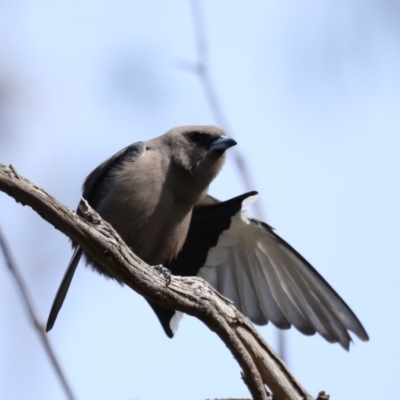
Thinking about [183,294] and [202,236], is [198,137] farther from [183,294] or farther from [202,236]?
[183,294]

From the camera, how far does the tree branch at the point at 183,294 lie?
169 inches

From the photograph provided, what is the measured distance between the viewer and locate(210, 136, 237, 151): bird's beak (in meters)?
6.71

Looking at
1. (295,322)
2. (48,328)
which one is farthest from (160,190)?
(295,322)

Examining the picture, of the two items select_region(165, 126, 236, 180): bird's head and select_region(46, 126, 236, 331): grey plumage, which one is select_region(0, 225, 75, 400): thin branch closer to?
select_region(46, 126, 236, 331): grey plumage

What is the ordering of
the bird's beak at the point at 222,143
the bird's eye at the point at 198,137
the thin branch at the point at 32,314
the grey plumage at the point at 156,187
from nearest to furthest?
the thin branch at the point at 32,314, the grey plumage at the point at 156,187, the bird's beak at the point at 222,143, the bird's eye at the point at 198,137

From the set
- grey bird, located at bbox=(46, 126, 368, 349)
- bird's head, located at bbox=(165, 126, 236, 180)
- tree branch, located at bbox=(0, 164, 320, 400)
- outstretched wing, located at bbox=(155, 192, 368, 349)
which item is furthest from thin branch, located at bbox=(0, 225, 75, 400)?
outstretched wing, located at bbox=(155, 192, 368, 349)

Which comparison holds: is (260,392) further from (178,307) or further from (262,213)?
(262,213)

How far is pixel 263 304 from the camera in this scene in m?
7.69

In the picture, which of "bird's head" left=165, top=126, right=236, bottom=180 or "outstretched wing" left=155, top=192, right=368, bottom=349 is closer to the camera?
"bird's head" left=165, top=126, right=236, bottom=180

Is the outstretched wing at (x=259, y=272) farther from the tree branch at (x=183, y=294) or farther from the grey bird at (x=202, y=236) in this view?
the tree branch at (x=183, y=294)

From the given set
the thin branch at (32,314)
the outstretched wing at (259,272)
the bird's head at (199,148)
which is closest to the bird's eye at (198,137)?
the bird's head at (199,148)

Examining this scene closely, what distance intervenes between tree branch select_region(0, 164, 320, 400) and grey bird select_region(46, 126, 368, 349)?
1.37 metres

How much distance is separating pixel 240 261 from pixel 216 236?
16.0 inches

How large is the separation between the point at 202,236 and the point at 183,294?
2656 millimetres
